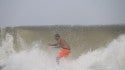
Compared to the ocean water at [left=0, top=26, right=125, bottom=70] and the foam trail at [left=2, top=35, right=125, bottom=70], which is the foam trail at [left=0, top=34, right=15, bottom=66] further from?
the foam trail at [left=2, top=35, right=125, bottom=70]

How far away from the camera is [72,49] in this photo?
1528cm

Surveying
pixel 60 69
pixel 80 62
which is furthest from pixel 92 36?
pixel 60 69

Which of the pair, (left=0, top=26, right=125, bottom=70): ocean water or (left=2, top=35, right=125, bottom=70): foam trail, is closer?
(left=2, top=35, right=125, bottom=70): foam trail

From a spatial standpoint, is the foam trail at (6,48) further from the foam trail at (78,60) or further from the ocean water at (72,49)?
the foam trail at (78,60)

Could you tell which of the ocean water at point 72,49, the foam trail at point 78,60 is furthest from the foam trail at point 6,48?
the foam trail at point 78,60

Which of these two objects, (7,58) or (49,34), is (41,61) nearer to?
(7,58)

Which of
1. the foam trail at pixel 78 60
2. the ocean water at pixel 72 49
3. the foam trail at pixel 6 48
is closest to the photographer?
the foam trail at pixel 78 60

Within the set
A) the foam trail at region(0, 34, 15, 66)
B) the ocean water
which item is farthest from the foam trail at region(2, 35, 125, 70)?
the foam trail at region(0, 34, 15, 66)

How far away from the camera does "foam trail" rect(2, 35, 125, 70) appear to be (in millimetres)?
11852

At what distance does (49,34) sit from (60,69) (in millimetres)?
5158

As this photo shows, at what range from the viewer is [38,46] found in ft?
49.5

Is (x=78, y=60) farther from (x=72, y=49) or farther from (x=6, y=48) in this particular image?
(x=6, y=48)

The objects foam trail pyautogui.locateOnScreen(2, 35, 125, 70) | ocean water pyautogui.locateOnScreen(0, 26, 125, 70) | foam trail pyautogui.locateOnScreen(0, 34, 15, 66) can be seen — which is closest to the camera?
foam trail pyautogui.locateOnScreen(2, 35, 125, 70)

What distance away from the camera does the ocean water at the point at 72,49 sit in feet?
Result: 40.0
